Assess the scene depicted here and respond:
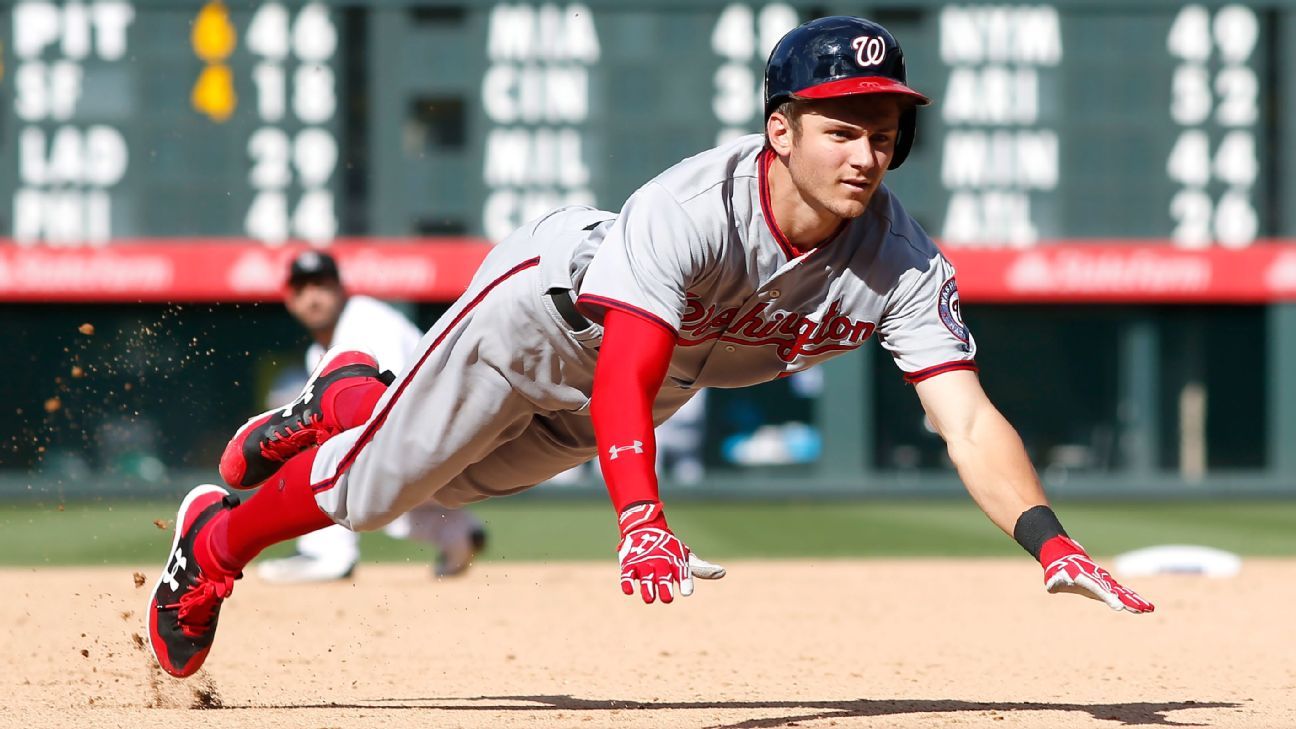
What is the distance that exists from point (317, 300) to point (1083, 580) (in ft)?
14.4

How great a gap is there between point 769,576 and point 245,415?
1079cm

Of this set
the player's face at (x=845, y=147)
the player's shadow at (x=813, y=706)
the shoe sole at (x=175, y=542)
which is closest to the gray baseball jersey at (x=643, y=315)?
the player's face at (x=845, y=147)

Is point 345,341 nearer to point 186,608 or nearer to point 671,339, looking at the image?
point 186,608

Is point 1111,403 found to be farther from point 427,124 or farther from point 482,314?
point 482,314

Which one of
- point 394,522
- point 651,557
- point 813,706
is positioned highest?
point 651,557

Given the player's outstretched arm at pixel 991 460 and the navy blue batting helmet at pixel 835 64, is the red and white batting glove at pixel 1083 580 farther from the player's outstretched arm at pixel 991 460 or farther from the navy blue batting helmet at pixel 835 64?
the navy blue batting helmet at pixel 835 64

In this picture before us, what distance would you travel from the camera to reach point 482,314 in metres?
4.04

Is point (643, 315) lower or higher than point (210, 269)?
higher

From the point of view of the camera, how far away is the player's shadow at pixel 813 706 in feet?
14.0

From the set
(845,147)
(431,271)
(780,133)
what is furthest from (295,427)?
(431,271)

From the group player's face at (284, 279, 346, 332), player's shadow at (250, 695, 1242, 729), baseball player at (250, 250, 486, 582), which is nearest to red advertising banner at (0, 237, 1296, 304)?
baseball player at (250, 250, 486, 582)

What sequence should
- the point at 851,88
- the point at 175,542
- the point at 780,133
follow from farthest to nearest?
the point at 175,542 → the point at 780,133 → the point at 851,88

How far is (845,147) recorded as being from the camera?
11.6ft

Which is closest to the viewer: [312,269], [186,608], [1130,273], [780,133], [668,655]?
[780,133]
